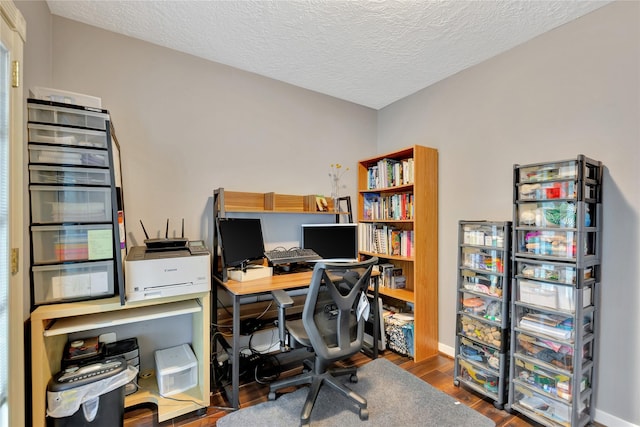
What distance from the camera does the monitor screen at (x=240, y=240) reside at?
2.12 metres

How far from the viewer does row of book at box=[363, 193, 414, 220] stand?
2.76 metres

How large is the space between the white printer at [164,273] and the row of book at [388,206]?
5.99 feet

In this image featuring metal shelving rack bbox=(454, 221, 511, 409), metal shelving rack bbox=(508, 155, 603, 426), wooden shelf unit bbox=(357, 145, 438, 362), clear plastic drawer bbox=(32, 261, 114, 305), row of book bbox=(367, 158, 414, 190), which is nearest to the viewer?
clear plastic drawer bbox=(32, 261, 114, 305)

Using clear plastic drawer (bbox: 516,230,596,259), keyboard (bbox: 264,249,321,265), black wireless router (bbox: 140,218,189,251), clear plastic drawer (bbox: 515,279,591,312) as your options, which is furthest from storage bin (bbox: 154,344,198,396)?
clear plastic drawer (bbox: 516,230,596,259)

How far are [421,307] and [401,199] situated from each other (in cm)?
102

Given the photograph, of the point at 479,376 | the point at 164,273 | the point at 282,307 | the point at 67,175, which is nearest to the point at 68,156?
the point at 67,175

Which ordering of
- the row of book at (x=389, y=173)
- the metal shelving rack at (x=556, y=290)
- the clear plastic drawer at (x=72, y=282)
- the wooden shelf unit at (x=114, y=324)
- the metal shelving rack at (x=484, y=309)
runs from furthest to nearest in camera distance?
the row of book at (x=389, y=173), the metal shelving rack at (x=484, y=309), the metal shelving rack at (x=556, y=290), the clear plastic drawer at (x=72, y=282), the wooden shelf unit at (x=114, y=324)

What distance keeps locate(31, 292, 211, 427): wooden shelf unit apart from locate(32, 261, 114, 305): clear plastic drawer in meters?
0.04

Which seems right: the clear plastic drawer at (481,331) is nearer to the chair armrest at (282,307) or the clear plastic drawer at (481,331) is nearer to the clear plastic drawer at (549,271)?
the clear plastic drawer at (549,271)

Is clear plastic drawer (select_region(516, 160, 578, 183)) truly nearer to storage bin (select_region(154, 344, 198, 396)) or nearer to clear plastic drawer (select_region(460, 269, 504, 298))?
clear plastic drawer (select_region(460, 269, 504, 298))

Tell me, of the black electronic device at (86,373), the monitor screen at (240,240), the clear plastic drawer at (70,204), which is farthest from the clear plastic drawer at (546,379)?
the clear plastic drawer at (70,204)

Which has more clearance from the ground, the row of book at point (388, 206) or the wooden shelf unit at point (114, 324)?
the row of book at point (388, 206)

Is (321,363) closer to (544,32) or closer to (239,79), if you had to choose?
(239,79)

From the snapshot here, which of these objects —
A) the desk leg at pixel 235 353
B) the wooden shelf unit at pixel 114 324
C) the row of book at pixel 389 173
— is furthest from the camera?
the row of book at pixel 389 173
